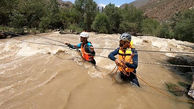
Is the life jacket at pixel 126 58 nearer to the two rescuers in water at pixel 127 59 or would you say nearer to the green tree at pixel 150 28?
the two rescuers in water at pixel 127 59

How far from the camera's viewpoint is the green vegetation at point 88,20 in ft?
63.5

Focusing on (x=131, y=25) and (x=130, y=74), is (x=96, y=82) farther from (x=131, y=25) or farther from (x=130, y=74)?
(x=131, y=25)

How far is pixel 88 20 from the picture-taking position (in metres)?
32.3

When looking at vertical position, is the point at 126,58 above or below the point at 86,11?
below

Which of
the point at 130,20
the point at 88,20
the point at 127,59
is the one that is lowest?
the point at 127,59

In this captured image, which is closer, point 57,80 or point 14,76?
point 57,80

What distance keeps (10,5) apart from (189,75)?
21088mm

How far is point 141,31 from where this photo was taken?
30.2m

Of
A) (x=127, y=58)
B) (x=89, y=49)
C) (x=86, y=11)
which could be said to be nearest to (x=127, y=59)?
(x=127, y=58)

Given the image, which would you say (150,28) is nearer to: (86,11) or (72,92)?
(86,11)

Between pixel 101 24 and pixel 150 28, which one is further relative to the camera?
pixel 150 28

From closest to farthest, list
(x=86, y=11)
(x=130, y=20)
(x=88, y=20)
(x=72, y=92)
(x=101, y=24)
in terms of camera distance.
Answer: (x=72, y=92), (x=101, y=24), (x=130, y=20), (x=88, y=20), (x=86, y=11)

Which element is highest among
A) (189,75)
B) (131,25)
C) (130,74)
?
(131,25)

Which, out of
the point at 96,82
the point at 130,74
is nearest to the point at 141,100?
the point at 130,74
